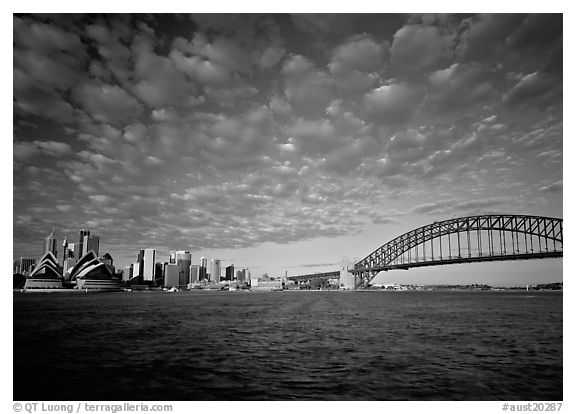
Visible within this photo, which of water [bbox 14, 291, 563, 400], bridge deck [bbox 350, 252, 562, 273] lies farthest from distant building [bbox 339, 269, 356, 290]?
water [bbox 14, 291, 563, 400]

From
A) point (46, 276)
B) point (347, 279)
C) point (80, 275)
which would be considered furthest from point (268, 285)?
point (46, 276)

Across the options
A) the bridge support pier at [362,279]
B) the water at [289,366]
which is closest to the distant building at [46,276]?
the bridge support pier at [362,279]

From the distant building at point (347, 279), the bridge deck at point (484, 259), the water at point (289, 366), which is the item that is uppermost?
the bridge deck at point (484, 259)

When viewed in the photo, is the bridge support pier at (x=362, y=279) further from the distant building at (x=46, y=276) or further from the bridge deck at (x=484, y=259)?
the distant building at (x=46, y=276)

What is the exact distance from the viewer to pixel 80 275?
101 metres

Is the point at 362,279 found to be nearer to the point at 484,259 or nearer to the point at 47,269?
the point at 484,259

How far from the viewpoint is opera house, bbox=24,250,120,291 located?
97.0 meters

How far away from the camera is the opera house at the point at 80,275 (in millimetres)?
97000

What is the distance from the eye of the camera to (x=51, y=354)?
10758mm

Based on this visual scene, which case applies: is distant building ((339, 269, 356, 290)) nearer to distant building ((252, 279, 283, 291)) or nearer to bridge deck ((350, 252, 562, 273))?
bridge deck ((350, 252, 562, 273))

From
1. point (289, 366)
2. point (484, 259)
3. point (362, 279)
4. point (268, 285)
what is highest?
point (484, 259)
